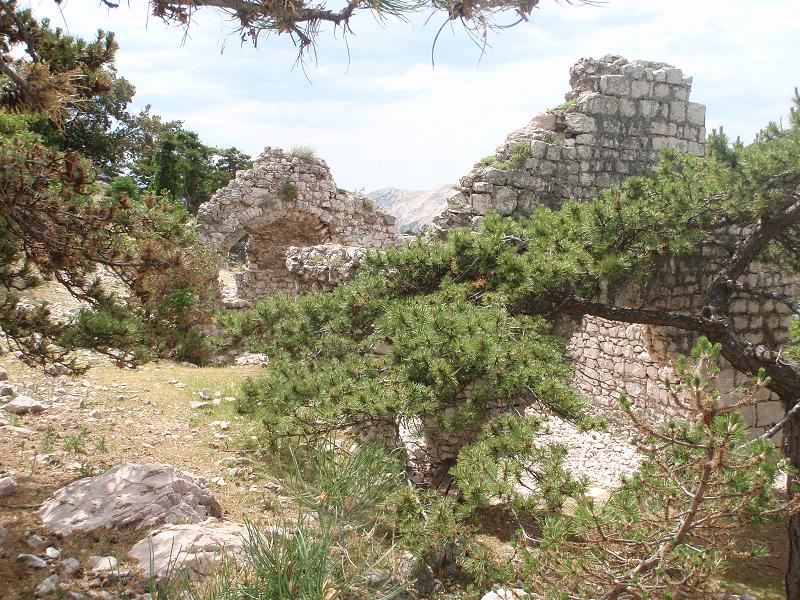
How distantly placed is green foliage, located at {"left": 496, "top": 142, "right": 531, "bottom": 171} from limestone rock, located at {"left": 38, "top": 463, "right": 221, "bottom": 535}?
4827 mm

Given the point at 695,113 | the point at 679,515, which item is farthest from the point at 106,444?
the point at 695,113

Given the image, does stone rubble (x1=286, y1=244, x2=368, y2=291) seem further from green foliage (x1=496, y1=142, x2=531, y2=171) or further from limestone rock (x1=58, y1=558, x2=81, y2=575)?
limestone rock (x1=58, y1=558, x2=81, y2=575)

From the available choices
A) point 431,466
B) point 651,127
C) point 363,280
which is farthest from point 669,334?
point 363,280

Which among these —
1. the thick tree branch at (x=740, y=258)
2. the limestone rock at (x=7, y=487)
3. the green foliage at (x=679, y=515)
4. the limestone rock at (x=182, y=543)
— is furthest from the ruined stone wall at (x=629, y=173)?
the green foliage at (x=679, y=515)

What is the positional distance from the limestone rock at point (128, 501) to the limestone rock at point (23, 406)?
166cm

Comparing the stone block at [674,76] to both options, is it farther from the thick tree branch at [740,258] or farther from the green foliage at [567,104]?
the thick tree branch at [740,258]

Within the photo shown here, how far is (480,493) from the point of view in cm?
291

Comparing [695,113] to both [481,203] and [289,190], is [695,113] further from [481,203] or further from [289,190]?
[289,190]

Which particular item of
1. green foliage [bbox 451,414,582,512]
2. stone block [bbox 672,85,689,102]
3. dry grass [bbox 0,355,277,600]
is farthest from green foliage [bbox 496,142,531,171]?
green foliage [bbox 451,414,582,512]

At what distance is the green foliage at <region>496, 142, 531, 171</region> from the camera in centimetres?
730

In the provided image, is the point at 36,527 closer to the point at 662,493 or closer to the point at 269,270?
the point at 662,493

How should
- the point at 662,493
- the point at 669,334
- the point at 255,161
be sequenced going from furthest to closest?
the point at 255,161, the point at 669,334, the point at 662,493

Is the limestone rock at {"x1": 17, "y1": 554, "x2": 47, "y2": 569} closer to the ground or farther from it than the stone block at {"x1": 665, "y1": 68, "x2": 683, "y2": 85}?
closer to the ground

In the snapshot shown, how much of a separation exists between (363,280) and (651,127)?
5.35 m
